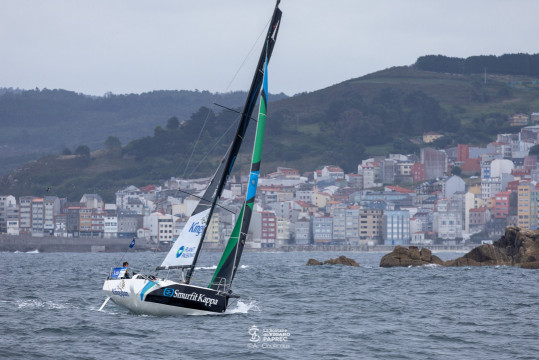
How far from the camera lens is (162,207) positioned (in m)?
167

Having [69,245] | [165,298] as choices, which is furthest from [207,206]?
[69,245]

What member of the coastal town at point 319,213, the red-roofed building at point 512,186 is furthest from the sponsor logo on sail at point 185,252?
the red-roofed building at point 512,186

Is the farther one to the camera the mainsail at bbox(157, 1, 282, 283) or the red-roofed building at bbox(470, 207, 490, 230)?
the red-roofed building at bbox(470, 207, 490, 230)

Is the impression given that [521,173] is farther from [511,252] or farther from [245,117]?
[245,117]

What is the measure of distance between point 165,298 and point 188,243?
148 centimetres

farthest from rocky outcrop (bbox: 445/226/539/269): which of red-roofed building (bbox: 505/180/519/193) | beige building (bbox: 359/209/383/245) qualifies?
red-roofed building (bbox: 505/180/519/193)

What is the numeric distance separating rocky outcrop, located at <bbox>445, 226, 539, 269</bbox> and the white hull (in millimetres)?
33327

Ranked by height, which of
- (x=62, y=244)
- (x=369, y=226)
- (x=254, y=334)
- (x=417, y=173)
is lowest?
(x=62, y=244)

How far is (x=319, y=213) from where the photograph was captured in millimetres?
165875

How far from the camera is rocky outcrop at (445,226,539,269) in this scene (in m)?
57.4

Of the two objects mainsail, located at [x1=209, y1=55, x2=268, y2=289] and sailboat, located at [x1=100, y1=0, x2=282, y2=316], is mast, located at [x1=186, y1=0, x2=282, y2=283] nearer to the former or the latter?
sailboat, located at [x1=100, y1=0, x2=282, y2=316]

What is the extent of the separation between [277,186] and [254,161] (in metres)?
160

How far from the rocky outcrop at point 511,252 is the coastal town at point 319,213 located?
3388 inches

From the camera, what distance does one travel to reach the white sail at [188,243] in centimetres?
2623
